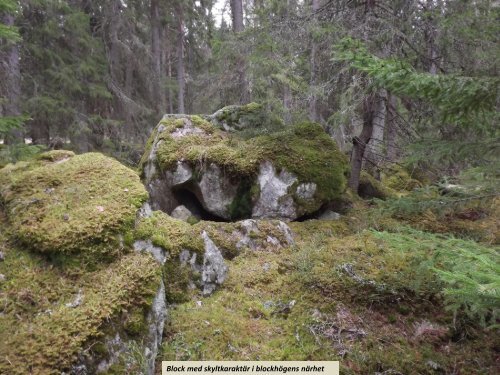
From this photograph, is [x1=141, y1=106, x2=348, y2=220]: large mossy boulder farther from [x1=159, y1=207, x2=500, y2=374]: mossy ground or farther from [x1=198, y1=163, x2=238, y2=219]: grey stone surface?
[x1=159, y1=207, x2=500, y2=374]: mossy ground

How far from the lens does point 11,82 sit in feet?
35.6

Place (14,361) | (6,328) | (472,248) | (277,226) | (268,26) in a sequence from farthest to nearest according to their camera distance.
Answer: (268,26) → (277,226) → (472,248) → (6,328) → (14,361)

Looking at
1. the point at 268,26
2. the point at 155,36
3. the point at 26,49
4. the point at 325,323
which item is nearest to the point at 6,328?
the point at 325,323

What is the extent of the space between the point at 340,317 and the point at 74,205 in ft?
12.3

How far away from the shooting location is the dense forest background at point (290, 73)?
16.2ft

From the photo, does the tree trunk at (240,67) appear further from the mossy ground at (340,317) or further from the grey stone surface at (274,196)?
the mossy ground at (340,317)

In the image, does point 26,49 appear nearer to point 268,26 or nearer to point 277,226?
point 268,26

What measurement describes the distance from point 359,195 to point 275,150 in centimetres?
349

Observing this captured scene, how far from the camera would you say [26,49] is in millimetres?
13000

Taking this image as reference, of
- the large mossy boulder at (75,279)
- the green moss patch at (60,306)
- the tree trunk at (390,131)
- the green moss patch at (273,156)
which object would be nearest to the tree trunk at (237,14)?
the tree trunk at (390,131)

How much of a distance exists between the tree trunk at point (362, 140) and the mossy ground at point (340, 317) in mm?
3494

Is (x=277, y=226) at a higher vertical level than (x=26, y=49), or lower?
lower

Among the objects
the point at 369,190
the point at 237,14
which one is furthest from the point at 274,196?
the point at 237,14

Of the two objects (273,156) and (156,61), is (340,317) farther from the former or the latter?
(156,61)
